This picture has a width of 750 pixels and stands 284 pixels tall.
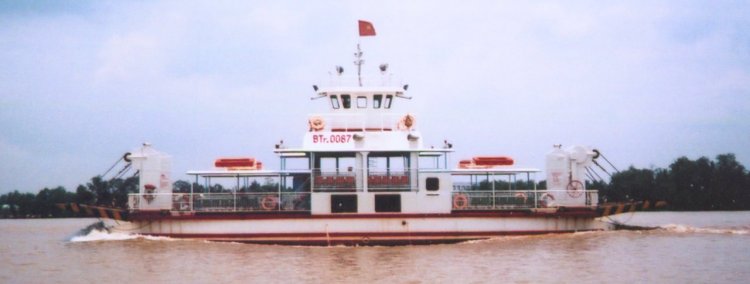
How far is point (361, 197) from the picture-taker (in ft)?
91.2

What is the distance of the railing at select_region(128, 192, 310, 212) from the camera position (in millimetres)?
27875

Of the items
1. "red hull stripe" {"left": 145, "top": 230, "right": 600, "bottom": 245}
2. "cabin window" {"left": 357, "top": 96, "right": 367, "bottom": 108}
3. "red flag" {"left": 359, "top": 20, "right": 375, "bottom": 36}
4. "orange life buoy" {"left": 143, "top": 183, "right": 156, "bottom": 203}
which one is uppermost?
"red flag" {"left": 359, "top": 20, "right": 375, "bottom": 36}

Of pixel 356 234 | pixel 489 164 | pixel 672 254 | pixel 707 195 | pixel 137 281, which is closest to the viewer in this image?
pixel 137 281

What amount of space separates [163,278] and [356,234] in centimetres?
856

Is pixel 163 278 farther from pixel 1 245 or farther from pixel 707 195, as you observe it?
pixel 707 195

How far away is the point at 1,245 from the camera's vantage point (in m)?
31.3

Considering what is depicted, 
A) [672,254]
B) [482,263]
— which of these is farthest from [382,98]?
[672,254]

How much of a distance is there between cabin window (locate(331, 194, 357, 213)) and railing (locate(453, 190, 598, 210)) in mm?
3448

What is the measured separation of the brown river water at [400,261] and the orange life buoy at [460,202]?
1634 mm

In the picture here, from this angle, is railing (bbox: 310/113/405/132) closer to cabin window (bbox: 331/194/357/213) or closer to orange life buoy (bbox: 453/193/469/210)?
cabin window (bbox: 331/194/357/213)

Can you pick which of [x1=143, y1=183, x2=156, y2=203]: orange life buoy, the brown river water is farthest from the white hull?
[x1=143, y1=183, x2=156, y2=203]: orange life buoy

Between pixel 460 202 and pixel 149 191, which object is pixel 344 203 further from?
pixel 149 191

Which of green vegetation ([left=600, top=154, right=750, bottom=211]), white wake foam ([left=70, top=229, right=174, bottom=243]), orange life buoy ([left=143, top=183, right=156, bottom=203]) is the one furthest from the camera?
green vegetation ([left=600, top=154, right=750, bottom=211])

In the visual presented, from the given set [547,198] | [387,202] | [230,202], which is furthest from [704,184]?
[230,202]
